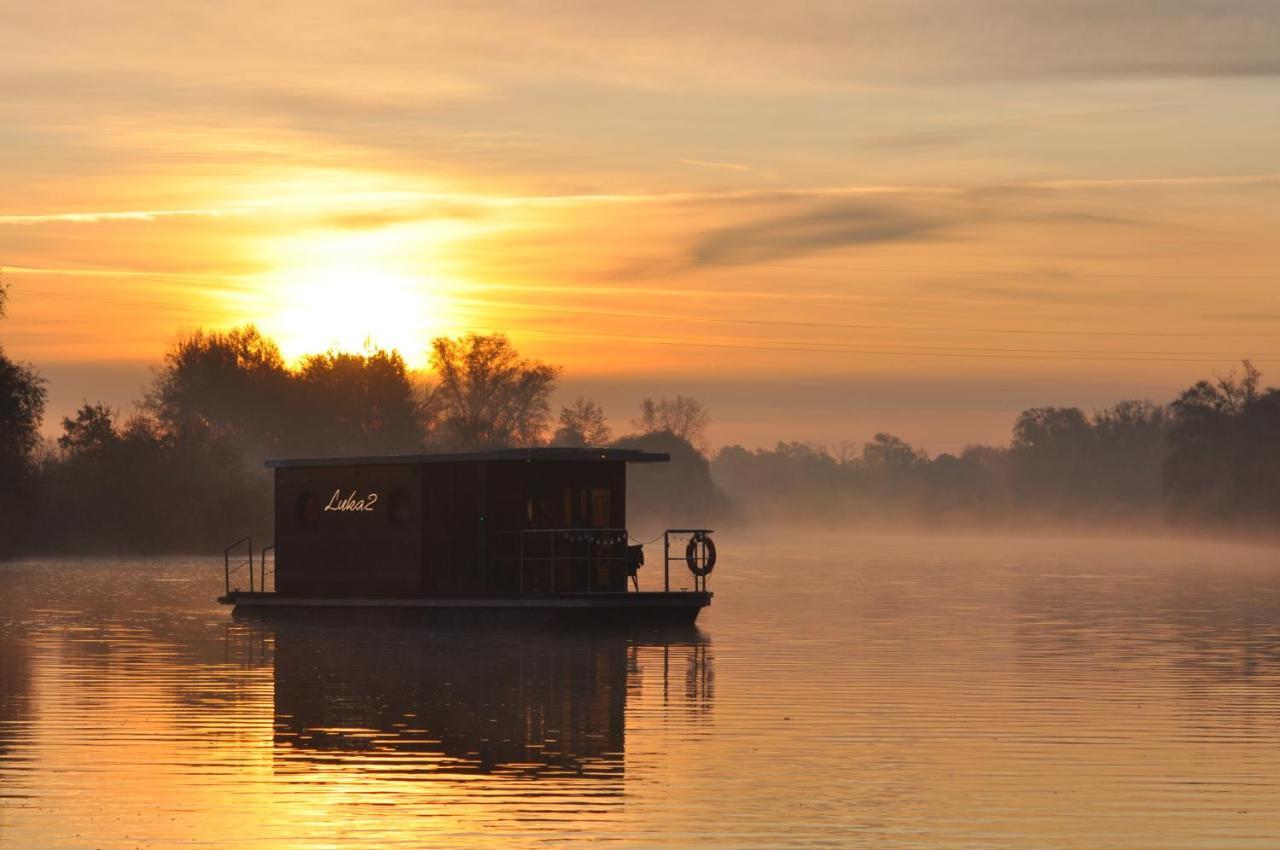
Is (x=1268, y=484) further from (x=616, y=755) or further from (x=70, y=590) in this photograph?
(x=616, y=755)

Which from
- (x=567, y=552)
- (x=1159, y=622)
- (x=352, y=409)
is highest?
(x=352, y=409)

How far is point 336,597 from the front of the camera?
41562 mm

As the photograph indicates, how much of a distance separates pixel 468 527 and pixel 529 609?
2705 mm

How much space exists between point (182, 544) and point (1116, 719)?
269 feet

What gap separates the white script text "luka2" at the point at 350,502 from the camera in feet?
136

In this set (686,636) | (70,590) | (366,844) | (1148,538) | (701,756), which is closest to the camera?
(366,844)

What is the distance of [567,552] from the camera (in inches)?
1559

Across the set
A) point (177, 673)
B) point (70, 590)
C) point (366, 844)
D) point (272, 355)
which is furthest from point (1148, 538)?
point (366, 844)

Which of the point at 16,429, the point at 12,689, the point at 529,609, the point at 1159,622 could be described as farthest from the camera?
the point at 16,429

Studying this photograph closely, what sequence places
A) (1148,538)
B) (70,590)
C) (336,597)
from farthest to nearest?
(1148,538) → (70,590) → (336,597)

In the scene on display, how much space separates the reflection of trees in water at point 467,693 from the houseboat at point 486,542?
0.94m

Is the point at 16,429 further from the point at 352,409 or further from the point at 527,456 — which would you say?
the point at 352,409

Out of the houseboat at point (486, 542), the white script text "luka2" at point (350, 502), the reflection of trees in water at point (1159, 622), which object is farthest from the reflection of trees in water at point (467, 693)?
the reflection of trees in water at point (1159, 622)

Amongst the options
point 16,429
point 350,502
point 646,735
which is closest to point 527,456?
point 350,502
